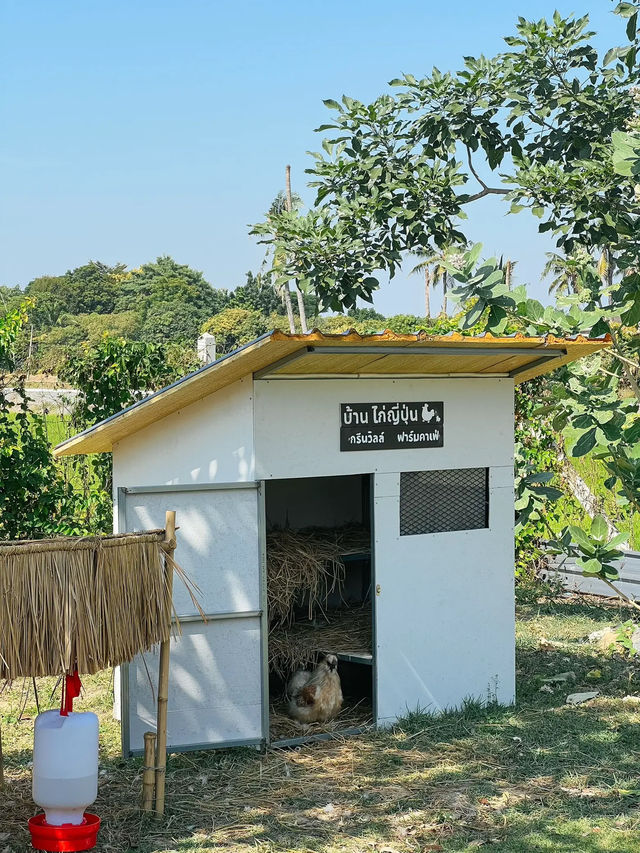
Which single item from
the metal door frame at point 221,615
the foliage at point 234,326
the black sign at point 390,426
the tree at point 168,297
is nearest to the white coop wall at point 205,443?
the metal door frame at point 221,615

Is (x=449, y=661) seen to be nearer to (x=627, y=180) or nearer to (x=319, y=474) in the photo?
(x=319, y=474)

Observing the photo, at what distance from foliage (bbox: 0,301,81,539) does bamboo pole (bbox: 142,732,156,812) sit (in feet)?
13.3

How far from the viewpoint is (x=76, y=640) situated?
4.93 meters

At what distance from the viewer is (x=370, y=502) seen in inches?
280

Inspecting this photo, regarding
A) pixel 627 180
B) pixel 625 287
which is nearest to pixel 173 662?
pixel 625 287

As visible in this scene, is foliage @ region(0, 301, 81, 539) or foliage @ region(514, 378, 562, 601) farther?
foliage @ region(514, 378, 562, 601)

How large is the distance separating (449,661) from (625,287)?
3075 millimetres

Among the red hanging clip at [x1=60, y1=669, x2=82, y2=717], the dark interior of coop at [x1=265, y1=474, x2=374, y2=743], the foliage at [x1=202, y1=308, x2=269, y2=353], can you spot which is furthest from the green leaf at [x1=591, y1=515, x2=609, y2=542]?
the foliage at [x1=202, y1=308, x2=269, y2=353]

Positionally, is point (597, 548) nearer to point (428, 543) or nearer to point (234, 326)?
point (428, 543)

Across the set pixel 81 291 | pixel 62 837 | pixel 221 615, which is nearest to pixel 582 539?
pixel 221 615

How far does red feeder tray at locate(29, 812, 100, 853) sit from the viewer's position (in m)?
4.92

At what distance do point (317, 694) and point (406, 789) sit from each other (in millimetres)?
1292

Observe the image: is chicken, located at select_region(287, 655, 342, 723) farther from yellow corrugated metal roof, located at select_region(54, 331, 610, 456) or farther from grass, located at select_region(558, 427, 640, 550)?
grass, located at select_region(558, 427, 640, 550)

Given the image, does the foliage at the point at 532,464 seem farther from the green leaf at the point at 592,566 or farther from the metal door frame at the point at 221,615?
the metal door frame at the point at 221,615
